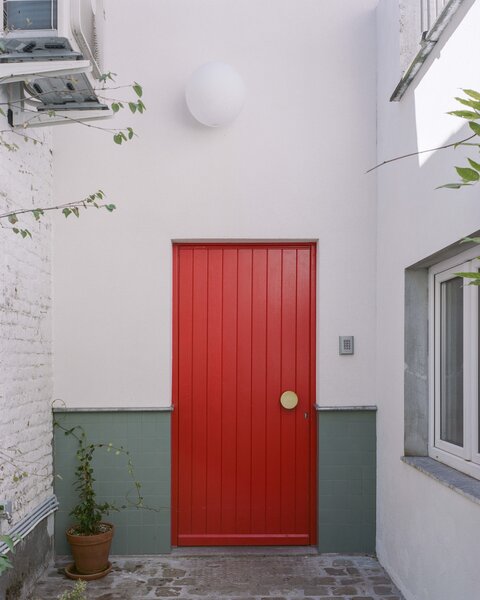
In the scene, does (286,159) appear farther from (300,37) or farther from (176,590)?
(176,590)

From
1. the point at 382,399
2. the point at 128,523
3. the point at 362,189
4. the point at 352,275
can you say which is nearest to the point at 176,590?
the point at 128,523

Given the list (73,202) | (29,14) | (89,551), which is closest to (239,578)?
(89,551)

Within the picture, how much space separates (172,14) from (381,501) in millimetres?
3547

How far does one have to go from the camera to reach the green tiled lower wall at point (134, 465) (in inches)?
178

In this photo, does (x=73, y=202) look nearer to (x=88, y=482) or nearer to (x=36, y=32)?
(x=36, y=32)

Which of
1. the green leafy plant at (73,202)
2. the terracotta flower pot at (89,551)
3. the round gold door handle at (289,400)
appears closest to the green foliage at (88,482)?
the terracotta flower pot at (89,551)

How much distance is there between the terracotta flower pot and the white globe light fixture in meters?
2.74

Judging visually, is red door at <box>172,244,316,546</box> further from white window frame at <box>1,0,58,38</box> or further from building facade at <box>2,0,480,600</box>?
white window frame at <box>1,0,58,38</box>

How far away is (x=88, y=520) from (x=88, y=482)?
0.82ft

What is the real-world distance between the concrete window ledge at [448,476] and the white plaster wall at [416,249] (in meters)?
0.06

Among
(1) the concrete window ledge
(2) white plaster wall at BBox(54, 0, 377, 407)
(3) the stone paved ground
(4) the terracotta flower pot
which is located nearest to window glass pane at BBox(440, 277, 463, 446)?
(1) the concrete window ledge

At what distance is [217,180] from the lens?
15.1ft

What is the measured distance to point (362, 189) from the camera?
4.64m

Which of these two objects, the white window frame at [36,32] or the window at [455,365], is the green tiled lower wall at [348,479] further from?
the white window frame at [36,32]
